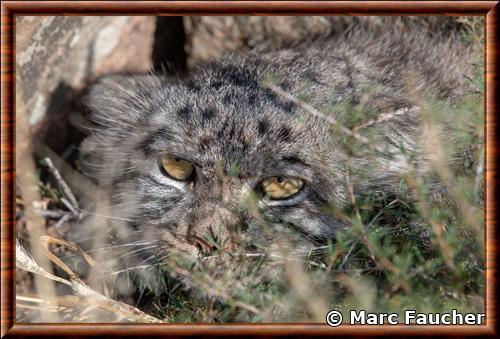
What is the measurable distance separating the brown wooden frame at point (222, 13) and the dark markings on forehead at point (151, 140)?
2.12 ft

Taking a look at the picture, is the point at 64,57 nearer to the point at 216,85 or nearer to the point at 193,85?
the point at 193,85

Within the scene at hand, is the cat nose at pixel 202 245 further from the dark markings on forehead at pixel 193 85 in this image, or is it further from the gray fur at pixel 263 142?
the dark markings on forehead at pixel 193 85

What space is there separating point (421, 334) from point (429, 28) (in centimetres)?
237

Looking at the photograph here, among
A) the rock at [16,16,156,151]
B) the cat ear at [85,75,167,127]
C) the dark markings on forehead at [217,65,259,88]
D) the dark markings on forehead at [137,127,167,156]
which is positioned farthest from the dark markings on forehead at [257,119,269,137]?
the rock at [16,16,156,151]

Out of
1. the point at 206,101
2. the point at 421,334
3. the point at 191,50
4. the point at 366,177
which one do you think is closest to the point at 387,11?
the point at 366,177

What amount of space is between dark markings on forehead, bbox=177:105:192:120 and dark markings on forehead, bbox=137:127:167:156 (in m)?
0.11

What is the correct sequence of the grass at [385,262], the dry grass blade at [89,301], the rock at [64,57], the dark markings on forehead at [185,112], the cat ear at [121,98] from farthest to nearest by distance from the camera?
1. the rock at [64,57]
2. the cat ear at [121,98]
3. the dark markings on forehead at [185,112]
4. the dry grass blade at [89,301]
5. the grass at [385,262]

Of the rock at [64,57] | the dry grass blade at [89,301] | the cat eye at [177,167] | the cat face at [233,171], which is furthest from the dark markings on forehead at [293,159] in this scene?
the rock at [64,57]

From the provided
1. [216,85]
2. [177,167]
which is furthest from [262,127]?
[177,167]

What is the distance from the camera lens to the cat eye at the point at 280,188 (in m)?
2.84

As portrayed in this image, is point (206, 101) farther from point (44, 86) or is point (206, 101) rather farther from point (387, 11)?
point (44, 86)

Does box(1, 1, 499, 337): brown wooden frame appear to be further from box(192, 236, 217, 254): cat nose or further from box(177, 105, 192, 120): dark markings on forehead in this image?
box(177, 105, 192, 120): dark markings on forehead

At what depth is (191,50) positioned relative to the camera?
175 inches

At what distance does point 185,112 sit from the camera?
2973 millimetres
